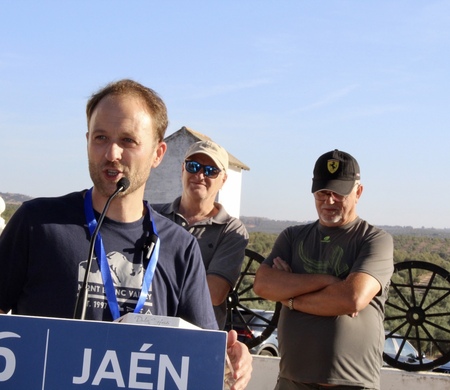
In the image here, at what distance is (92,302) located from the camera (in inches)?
87.0

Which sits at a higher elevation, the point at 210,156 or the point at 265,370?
the point at 210,156

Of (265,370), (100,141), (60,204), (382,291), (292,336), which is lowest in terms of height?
(265,370)

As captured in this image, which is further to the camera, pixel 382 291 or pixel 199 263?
pixel 382 291

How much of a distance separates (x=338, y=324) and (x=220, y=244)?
888mm

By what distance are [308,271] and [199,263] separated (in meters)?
2.36

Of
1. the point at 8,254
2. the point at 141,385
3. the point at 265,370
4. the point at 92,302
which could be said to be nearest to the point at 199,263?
the point at 92,302

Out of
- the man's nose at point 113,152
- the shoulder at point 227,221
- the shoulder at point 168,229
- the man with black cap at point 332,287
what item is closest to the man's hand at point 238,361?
the shoulder at point 168,229

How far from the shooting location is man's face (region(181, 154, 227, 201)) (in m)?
4.81

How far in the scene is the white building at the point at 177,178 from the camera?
30984 millimetres

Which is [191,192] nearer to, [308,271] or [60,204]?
[308,271]

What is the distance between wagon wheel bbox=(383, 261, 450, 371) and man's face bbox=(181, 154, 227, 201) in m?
1.90

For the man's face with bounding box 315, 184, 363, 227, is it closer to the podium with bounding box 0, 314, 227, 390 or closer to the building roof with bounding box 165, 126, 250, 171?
the podium with bounding box 0, 314, 227, 390

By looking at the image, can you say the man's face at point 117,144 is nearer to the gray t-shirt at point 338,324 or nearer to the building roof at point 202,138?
the gray t-shirt at point 338,324

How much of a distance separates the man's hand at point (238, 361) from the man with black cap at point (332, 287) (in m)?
2.43
